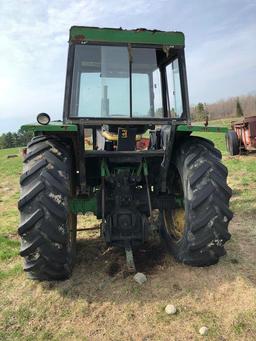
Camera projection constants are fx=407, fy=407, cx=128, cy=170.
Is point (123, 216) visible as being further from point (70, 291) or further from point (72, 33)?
point (72, 33)

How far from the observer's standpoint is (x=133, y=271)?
4504 mm

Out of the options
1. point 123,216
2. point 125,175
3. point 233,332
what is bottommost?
point 233,332

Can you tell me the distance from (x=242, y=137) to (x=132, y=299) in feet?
43.2

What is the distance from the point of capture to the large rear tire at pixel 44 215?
3.97 meters

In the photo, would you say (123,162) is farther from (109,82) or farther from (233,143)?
(233,143)

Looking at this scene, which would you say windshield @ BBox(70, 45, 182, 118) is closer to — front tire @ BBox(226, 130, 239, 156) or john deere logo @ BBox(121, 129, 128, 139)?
john deere logo @ BBox(121, 129, 128, 139)

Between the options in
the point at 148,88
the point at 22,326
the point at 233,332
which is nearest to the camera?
the point at 233,332

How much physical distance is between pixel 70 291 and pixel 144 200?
147cm

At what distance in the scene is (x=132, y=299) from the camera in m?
3.98

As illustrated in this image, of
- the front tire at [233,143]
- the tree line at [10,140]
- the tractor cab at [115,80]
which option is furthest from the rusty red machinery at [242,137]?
the tree line at [10,140]

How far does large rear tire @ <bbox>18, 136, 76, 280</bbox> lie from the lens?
397 centimetres

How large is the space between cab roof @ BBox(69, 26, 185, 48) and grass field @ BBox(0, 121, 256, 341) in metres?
2.61

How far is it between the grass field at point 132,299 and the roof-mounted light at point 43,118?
1.70 metres

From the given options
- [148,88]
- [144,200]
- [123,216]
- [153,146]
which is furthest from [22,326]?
[148,88]
